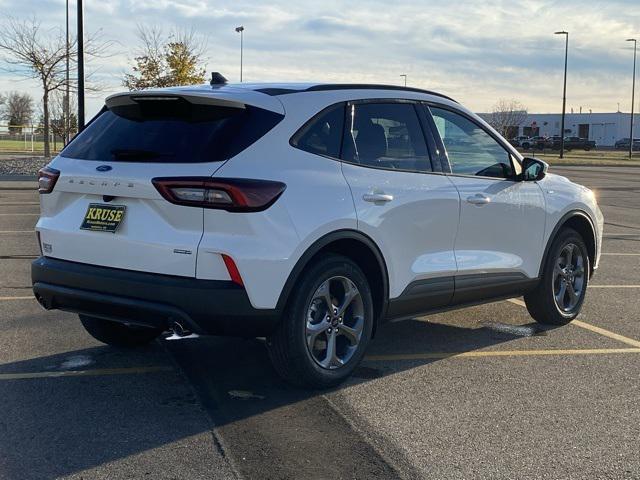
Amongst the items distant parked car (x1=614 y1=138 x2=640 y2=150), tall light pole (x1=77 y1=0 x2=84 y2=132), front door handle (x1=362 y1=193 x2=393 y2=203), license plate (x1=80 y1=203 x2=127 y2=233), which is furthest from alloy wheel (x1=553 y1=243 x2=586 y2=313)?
distant parked car (x1=614 y1=138 x2=640 y2=150)

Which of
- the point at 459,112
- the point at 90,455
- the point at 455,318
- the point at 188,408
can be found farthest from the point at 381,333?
the point at 90,455

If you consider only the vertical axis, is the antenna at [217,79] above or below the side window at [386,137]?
above

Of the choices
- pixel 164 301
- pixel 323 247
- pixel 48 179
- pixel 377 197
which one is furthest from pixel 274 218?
pixel 48 179

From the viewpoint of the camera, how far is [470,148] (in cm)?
588

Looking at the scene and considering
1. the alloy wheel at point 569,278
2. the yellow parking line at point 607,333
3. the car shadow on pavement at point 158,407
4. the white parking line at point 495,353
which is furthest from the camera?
the alloy wheel at point 569,278

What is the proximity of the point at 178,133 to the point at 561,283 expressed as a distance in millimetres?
3784

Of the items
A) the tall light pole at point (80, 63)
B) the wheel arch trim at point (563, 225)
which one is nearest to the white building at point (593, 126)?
the tall light pole at point (80, 63)

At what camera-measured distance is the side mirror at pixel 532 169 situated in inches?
243

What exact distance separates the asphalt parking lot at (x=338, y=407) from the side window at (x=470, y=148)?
135 centimetres

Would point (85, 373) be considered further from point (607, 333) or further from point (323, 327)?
point (607, 333)

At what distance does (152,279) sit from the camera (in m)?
4.30

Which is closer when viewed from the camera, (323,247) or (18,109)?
(323,247)

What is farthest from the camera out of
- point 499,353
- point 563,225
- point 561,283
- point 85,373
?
point 561,283

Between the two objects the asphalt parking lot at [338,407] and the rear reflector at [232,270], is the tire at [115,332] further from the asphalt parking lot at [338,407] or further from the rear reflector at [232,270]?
the rear reflector at [232,270]
